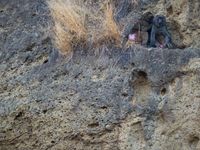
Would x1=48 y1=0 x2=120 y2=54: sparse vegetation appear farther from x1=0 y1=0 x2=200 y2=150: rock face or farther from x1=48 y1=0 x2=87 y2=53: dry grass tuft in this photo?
x1=0 y1=0 x2=200 y2=150: rock face

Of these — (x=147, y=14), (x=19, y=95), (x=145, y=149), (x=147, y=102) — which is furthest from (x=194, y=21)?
(x=19, y=95)

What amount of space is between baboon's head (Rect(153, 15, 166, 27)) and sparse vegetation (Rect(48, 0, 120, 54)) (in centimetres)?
31

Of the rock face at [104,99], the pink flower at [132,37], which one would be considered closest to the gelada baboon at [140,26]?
the pink flower at [132,37]

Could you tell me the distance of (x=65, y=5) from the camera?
588cm

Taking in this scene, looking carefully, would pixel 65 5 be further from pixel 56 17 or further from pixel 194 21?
pixel 194 21

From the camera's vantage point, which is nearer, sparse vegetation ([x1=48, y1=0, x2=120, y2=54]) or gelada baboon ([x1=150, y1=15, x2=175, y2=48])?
gelada baboon ([x1=150, y1=15, x2=175, y2=48])

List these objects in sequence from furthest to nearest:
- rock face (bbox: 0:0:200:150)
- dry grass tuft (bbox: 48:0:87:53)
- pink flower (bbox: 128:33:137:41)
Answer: dry grass tuft (bbox: 48:0:87:53) → pink flower (bbox: 128:33:137:41) → rock face (bbox: 0:0:200:150)

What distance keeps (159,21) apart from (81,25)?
66 centimetres

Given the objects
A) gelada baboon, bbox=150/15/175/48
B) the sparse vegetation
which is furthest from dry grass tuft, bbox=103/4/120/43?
gelada baboon, bbox=150/15/175/48

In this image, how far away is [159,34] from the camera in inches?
210

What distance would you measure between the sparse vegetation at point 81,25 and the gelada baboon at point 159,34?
0.94 ft

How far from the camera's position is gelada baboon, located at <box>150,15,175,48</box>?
524 cm

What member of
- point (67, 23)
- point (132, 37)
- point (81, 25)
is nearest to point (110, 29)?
point (132, 37)

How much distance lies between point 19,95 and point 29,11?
1102 mm
